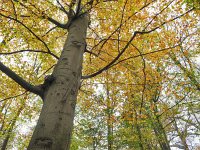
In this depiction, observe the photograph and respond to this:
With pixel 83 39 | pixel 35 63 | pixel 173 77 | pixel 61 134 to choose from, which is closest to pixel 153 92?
pixel 173 77

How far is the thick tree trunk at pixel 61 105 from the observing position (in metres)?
1.42

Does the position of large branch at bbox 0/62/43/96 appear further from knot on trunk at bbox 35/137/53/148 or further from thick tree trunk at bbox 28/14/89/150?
knot on trunk at bbox 35/137/53/148

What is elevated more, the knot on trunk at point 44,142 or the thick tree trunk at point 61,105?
the thick tree trunk at point 61,105

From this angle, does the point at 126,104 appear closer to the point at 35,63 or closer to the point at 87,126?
the point at 87,126

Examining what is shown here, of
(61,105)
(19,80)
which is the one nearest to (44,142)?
(61,105)

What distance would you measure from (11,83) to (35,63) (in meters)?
7.81

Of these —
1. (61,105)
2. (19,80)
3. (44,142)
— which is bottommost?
(44,142)

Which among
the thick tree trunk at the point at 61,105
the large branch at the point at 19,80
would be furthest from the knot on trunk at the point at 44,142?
the large branch at the point at 19,80

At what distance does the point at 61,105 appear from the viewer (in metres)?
1.67

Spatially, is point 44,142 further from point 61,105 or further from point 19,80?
point 19,80

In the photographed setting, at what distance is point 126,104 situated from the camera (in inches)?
382

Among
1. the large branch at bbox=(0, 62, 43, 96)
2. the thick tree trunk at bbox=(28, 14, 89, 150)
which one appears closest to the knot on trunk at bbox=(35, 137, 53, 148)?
the thick tree trunk at bbox=(28, 14, 89, 150)

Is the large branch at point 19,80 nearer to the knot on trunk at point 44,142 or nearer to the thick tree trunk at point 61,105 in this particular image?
the thick tree trunk at point 61,105

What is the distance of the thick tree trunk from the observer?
1418mm
